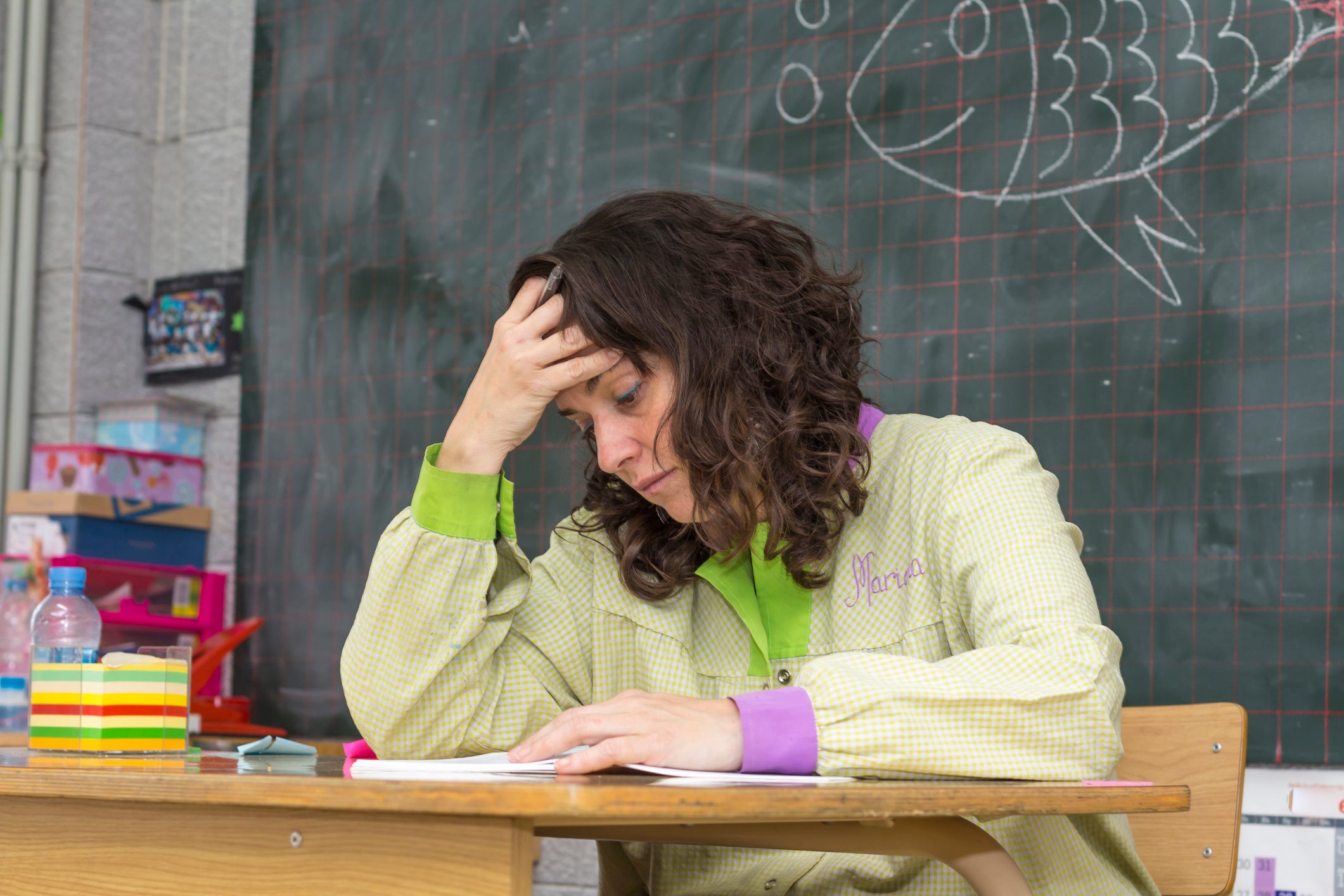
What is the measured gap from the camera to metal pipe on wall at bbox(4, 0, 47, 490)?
3.01 meters

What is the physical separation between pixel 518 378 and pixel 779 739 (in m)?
0.52

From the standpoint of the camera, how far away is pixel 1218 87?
2096 millimetres

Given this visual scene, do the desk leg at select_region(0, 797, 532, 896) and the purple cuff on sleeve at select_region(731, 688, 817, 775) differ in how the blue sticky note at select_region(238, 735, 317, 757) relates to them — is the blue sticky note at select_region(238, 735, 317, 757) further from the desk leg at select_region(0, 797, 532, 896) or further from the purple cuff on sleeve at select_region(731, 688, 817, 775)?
the purple cuff on sleeve at select_region(731, 688, 817, 775)

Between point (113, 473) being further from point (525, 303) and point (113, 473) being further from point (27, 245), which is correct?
point (525, 303)

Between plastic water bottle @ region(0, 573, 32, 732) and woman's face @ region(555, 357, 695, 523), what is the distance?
1.54 metres

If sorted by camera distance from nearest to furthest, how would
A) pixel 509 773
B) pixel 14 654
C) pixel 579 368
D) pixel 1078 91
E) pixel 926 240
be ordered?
pixel 509 773
pixel 579 368
pixel 1078 91
pixel 926 240
pixel 14 654

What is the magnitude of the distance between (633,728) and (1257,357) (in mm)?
1420

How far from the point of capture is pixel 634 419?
1.38 m

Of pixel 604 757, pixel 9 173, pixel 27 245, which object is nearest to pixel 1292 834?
pixel 604 757

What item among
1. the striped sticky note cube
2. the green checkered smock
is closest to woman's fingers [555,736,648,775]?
the green checkered smock

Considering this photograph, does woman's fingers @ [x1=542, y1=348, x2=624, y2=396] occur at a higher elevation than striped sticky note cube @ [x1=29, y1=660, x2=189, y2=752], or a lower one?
higher

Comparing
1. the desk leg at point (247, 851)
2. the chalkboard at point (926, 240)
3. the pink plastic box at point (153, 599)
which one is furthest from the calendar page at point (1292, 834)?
the pink plastic box at point (153, 599)

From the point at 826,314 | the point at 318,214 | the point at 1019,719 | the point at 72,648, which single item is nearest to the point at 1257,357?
the point at 826,314

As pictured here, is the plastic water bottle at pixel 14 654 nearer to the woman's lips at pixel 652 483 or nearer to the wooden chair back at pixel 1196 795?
the woman's lips at pixel 652 483
